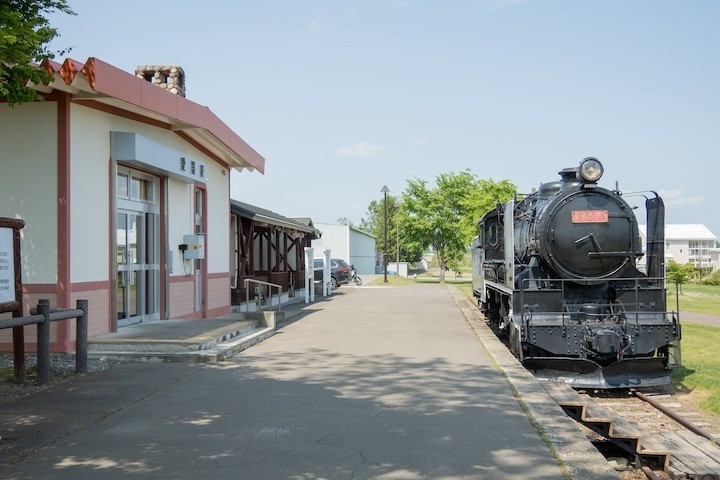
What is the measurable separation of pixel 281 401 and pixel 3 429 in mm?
2620

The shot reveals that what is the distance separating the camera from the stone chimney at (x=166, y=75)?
53.3 feet

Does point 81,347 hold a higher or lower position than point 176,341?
higher

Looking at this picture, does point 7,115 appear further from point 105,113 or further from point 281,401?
point 281,401

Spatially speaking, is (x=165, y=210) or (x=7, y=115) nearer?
(x=7, y=115)

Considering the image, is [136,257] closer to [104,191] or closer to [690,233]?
[104,191]

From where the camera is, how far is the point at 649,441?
744 centimetres

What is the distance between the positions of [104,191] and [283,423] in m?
6.52

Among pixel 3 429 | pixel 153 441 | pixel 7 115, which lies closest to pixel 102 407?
pixel 3 429

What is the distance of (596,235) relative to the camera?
35.8 ft

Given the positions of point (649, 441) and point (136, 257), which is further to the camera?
point (136, 257)

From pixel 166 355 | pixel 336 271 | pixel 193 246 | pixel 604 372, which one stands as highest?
pixel 193 246

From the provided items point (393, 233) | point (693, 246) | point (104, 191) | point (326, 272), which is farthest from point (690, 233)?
point (104, 191)

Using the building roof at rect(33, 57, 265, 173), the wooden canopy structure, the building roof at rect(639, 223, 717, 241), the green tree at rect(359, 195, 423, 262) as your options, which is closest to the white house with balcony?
the building roof at rect(639, 223, 717, 241)

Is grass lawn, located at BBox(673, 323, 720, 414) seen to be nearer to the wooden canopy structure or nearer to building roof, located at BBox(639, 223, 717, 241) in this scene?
the wooden canopy structure
